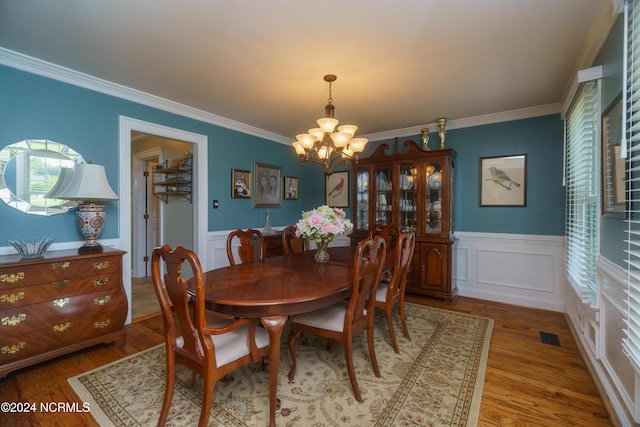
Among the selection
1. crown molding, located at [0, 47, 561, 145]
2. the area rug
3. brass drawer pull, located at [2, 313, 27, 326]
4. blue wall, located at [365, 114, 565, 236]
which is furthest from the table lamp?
blue wall, located at [365, 114, 565, 236]

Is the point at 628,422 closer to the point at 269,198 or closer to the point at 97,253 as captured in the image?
the point at 97,253

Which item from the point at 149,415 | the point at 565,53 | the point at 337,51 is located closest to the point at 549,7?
the point at 565,53

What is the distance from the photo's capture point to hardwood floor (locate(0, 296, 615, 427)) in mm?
1604

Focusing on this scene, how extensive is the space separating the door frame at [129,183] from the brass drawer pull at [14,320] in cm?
82

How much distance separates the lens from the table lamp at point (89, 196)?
2275 millimetres

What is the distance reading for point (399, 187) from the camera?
154 inches

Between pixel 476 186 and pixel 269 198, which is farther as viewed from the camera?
pixel 269 198

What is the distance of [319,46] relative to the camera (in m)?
2.06

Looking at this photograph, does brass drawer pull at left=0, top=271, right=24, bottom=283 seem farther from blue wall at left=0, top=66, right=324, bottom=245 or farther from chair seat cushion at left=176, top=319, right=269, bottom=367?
chair seat cushion at left=176, top=319, right=269, bottom=367

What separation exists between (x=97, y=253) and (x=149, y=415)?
1366mm

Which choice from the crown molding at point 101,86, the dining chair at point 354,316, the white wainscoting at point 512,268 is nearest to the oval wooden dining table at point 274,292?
the dining chair at point 354,316

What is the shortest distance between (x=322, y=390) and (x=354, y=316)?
520 millimetres

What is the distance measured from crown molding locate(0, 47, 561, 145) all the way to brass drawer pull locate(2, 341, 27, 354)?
6.87ft

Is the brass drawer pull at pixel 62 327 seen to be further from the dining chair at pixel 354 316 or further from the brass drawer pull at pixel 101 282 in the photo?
the dining chair at pixel 354 316
